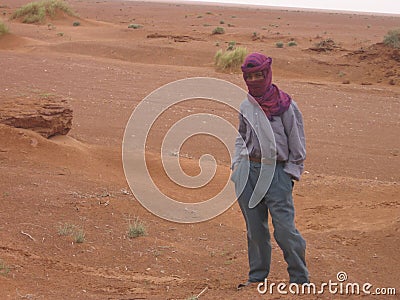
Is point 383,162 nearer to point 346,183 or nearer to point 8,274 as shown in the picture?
point 346,183

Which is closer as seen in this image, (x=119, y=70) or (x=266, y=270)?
(x=266, y=270)

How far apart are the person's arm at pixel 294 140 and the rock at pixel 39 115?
5.19 meters

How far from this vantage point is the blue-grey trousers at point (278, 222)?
4.23 m

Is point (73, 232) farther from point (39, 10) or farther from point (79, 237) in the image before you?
point (39, 10)

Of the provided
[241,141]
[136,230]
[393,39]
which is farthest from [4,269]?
[393,39]

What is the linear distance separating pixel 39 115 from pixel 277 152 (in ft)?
17.1

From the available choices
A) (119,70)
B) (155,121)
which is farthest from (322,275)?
(119,70)

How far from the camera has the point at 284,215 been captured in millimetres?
4242

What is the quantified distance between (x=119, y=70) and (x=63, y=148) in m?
10.9

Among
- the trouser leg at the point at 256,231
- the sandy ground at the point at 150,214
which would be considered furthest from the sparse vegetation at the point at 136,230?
the trouser leg at the point at 256,231

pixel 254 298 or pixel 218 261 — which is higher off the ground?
pixel 254 298

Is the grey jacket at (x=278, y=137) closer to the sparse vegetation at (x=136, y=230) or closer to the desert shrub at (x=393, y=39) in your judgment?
Answer: the sparse vegetation at (x=136, y=230)

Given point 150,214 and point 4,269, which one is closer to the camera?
point 4,269

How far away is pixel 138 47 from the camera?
2484 cm
